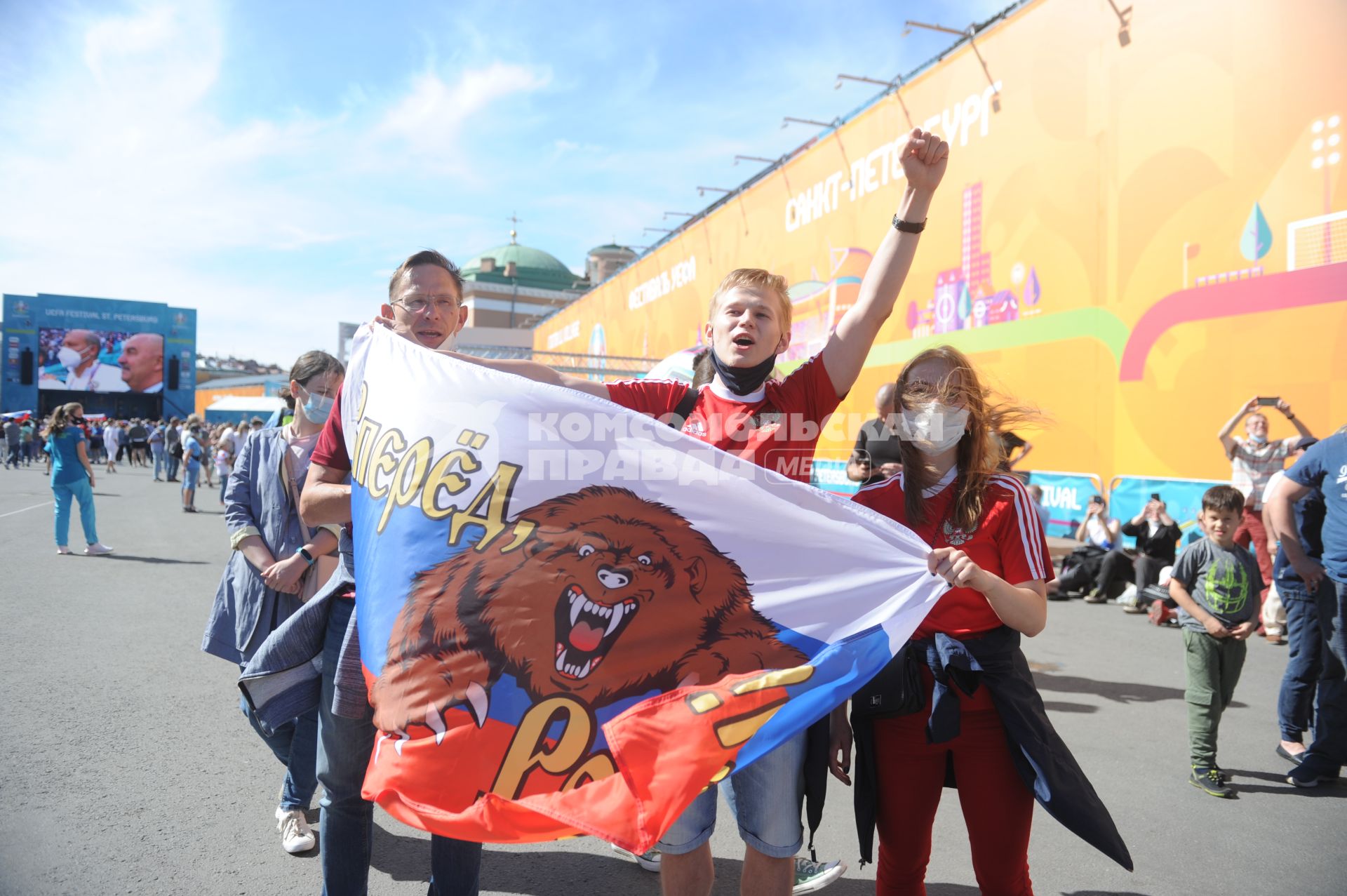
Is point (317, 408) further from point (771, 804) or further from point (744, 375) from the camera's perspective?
point (771, 804)

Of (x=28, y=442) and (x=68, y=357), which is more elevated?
(x=68, y=357)

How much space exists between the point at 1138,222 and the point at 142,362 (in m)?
61.5

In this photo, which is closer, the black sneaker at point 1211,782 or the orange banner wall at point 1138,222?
the black sneaker at point 1211,782

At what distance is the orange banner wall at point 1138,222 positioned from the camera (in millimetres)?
8094

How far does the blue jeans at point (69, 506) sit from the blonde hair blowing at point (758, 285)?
11202 mm

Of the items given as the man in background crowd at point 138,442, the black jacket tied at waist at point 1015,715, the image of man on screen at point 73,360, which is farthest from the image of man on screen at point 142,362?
the black jacket tied at waist at point 1015,715

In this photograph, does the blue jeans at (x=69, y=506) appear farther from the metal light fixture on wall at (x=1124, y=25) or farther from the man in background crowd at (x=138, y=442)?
the man in background crowd at (x=138, y=442)

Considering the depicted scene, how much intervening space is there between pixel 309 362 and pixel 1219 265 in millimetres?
9441

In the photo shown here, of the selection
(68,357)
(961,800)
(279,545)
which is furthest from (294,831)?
(68,357)

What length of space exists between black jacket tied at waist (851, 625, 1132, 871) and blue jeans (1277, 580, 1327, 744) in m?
3.28

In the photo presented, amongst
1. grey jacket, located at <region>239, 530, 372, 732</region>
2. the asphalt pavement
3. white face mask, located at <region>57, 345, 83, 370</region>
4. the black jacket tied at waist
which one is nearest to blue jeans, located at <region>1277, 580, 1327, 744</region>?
the asphalt pavement

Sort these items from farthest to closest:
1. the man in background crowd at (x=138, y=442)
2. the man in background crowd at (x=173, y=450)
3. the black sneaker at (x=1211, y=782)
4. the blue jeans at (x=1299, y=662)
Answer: the man in background crowd at (x=138, y=442), the man in background crowd at (x=173, y=450), the blue jeans at (x=1299, y=662), the black sneaker at (x=1211, y=782)

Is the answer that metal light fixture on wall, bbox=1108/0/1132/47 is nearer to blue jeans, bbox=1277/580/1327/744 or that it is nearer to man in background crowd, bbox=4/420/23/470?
blue jeans, bbox=1277/580/1327/744

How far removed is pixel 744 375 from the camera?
2268 mm
